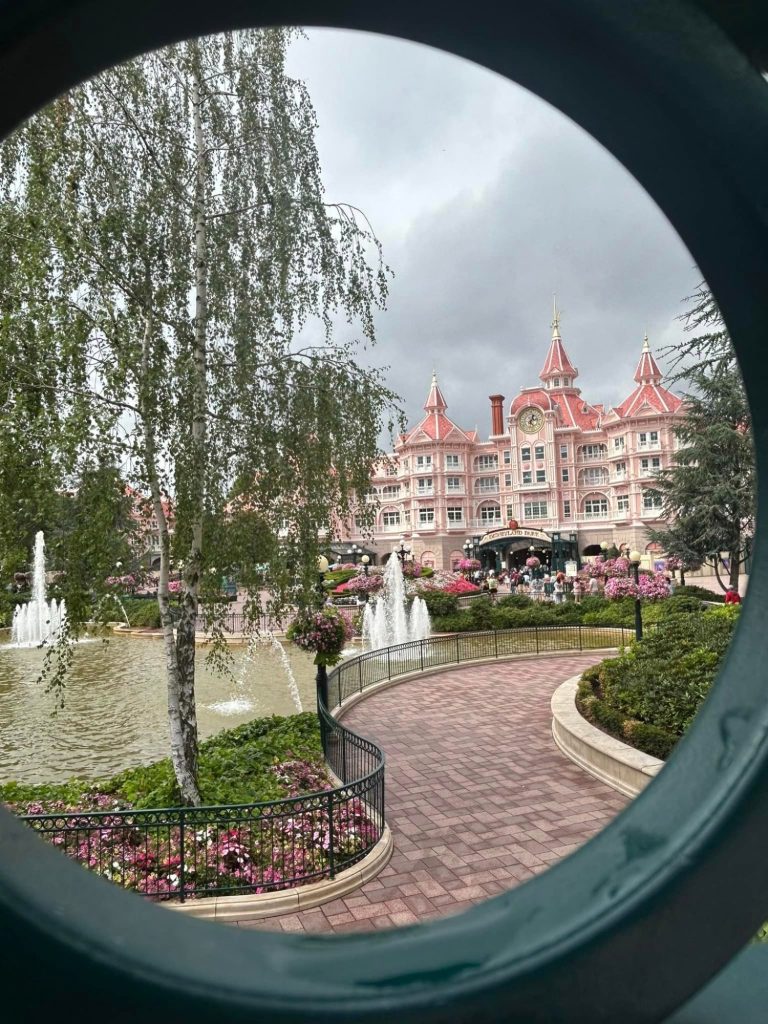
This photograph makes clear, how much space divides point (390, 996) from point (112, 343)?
25.2 feet

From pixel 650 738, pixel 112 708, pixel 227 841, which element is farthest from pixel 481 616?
pixel 227 841

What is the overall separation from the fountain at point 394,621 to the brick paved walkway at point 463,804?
427 inches

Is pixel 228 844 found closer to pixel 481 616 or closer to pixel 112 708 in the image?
pixel 112 708

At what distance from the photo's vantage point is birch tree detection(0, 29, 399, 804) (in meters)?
7.12

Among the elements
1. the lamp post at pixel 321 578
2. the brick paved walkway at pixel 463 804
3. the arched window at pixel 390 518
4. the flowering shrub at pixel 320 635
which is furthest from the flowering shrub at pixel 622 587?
the arched window at pixel 390 518

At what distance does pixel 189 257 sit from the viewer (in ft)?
27.5

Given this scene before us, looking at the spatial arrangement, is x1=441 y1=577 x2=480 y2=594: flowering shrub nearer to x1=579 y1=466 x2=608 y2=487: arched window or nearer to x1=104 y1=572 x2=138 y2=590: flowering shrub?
x1=104 y1=572 x2=138 y2=590: flowering shrub

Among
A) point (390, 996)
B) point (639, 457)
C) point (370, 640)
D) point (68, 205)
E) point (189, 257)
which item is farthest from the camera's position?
A: point (639, 457)

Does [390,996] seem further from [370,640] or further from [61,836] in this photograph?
[370,640]

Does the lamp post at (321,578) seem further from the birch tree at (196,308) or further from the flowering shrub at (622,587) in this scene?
the flowering shrub at (622,587)

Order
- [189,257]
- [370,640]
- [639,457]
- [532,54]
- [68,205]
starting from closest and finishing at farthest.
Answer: [532,54], [68,205], [189,257], [370,640], [639,457]

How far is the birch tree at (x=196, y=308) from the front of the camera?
712 cm

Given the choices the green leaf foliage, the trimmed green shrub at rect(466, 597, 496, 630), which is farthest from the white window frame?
the green leaf foliage

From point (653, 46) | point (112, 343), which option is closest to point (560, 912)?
point (653, 46)
